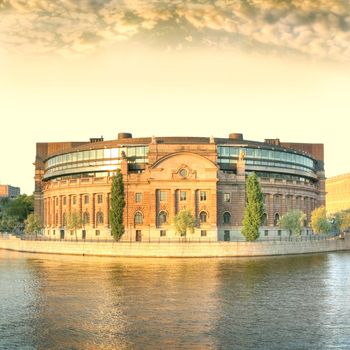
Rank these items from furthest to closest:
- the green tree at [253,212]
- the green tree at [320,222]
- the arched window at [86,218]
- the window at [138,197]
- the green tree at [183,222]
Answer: the arched window at [86,218] < the green tree at [320,222] < the window at [138,197] < the green tree at [183,222] < the green tree at [253,212]

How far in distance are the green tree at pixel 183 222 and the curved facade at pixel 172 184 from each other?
3.74 meters

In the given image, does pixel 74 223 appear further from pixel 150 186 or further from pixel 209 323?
pixel 209 323

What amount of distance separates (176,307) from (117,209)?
5637cm

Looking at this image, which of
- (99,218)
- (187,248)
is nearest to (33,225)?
(99,218)

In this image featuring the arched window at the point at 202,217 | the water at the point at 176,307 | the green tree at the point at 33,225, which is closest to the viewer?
the water at the point at 176,307

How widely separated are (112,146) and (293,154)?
143 feet

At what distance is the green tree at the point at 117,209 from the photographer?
9769 centimetres

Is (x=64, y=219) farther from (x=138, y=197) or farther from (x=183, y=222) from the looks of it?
(x=183, y=222)

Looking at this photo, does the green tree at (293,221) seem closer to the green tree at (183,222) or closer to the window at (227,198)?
the window at (227,198)

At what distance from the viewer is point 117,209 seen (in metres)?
99.4

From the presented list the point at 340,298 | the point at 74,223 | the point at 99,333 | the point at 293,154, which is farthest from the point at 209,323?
the point at 293,154

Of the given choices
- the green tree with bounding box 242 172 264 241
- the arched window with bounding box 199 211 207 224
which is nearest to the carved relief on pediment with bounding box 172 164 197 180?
the arched window with bounding box 199 211 207 224

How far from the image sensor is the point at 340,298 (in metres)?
47.9

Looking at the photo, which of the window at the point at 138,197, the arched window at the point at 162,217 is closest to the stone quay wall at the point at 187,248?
the arched window at the point at 162,217
